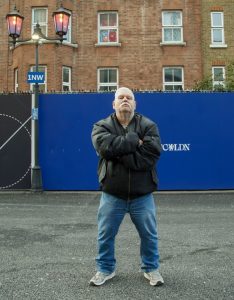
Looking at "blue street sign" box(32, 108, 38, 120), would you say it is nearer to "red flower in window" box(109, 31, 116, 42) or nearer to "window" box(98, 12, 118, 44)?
"window" box(98, 12, 118, 44)

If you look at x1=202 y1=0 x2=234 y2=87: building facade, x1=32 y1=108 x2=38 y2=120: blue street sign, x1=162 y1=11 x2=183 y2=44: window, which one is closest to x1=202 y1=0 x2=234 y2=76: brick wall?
x1=202 y1=0 x2=234 y2=87: building facade

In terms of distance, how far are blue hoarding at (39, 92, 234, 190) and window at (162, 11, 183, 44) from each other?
12822 mm

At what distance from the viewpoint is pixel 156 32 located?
2297 centimetres

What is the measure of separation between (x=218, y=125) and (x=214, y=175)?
1.43 metres

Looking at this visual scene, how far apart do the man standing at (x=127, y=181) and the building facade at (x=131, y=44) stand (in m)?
19.0

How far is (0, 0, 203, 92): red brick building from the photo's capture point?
22.8 m

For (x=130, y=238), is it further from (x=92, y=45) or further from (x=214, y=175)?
(x=92, y=45)

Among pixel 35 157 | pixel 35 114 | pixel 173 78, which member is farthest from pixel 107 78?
pixel 35 157

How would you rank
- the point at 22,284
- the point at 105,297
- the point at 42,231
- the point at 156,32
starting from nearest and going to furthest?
the point at 105,297 < the point at 22,284 < the point at 42,231 < the point at 156,32

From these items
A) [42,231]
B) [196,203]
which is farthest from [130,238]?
[196,203]

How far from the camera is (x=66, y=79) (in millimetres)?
22703

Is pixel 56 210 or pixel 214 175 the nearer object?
pixel 56 210

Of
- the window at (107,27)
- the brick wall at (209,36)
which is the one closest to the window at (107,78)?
the window at (107,27)

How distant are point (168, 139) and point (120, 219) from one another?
7440 millimetres
